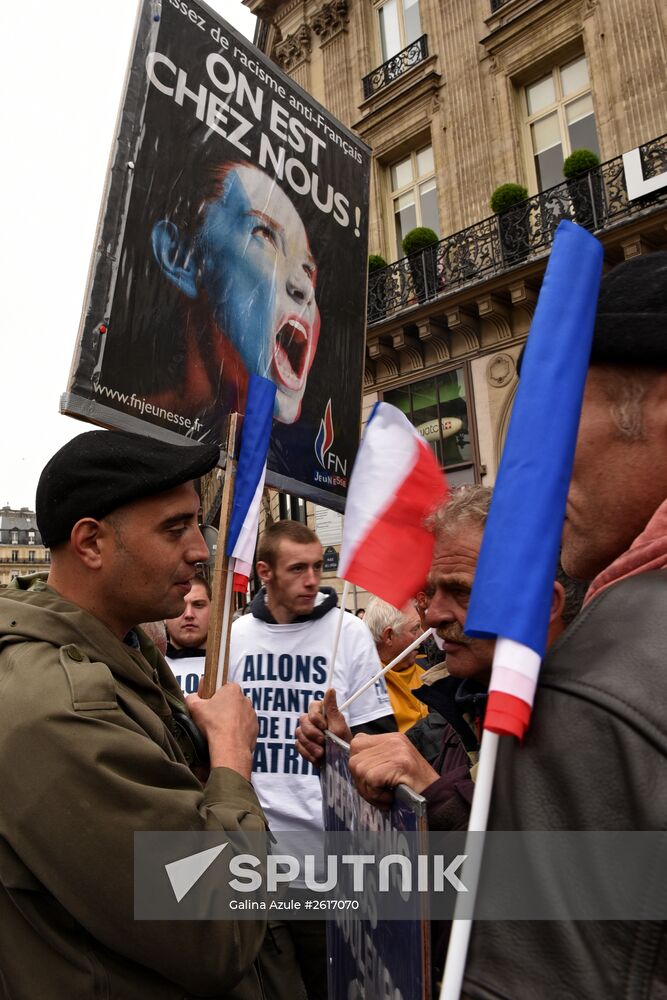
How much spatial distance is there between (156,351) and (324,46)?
16096 millimetres

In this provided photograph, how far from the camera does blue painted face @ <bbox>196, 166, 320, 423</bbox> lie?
322 cm

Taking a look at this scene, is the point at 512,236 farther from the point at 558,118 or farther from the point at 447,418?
the point at 447,418

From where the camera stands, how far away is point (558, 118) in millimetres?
12391

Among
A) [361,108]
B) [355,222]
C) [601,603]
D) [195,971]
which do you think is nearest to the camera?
[601,603]

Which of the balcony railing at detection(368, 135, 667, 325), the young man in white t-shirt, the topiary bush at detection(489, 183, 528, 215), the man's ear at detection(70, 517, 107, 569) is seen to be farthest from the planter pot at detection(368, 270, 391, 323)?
the man's ear at detection(70, 517, 107, 569)

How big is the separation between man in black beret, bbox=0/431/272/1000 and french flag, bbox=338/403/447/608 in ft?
2.33

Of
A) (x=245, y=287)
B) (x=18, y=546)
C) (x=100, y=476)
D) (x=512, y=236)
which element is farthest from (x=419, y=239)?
(x=18, y=546)

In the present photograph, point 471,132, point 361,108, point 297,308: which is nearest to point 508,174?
point 471,132

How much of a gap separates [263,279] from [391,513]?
1.73 meters

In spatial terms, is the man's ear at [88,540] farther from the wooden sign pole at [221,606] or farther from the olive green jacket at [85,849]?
the wooden sign pole at [221,606]

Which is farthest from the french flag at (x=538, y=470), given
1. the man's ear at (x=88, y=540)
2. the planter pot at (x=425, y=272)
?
the planter pot at (x=425, y=272)

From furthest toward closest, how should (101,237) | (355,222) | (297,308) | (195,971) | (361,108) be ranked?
1. (361,108)
2. (355,222)
3. (297,308)
4. (101,237)
5. (195,971)

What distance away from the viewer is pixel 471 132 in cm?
1304

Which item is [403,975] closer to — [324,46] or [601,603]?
[601,603]
